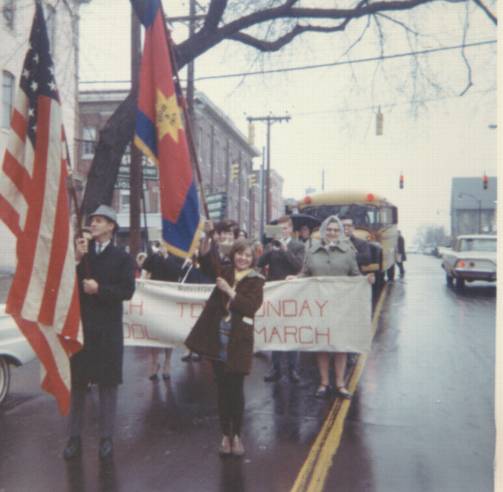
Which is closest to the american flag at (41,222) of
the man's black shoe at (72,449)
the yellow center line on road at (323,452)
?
the man's black shoe at (72,449)

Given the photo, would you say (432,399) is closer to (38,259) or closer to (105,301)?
(105,301)

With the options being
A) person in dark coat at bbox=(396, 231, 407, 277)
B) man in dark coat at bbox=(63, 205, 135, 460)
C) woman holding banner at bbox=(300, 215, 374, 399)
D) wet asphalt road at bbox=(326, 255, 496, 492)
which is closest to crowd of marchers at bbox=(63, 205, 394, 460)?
man in dark coat at bbox=(63, 205, 135, 460)

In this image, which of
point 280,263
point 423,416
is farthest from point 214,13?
point 423,416

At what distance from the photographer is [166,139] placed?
4520 mm

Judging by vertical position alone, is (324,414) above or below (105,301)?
below

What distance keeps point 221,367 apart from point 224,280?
0.65 meters

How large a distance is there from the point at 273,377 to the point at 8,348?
2.89 metres

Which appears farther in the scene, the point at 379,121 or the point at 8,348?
the point at 379,121

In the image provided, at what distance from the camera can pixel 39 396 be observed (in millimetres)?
6531

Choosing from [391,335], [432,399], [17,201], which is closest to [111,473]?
[17,201]

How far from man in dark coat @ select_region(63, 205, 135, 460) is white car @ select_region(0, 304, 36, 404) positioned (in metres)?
1.53

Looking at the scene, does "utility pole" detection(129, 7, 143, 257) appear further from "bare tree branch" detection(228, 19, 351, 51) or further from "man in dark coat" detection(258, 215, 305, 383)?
"man in dark coat" detection(258, 215, 305, 383)

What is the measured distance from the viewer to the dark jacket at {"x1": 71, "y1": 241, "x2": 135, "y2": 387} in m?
4.69

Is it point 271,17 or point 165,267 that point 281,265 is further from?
point 271,17
